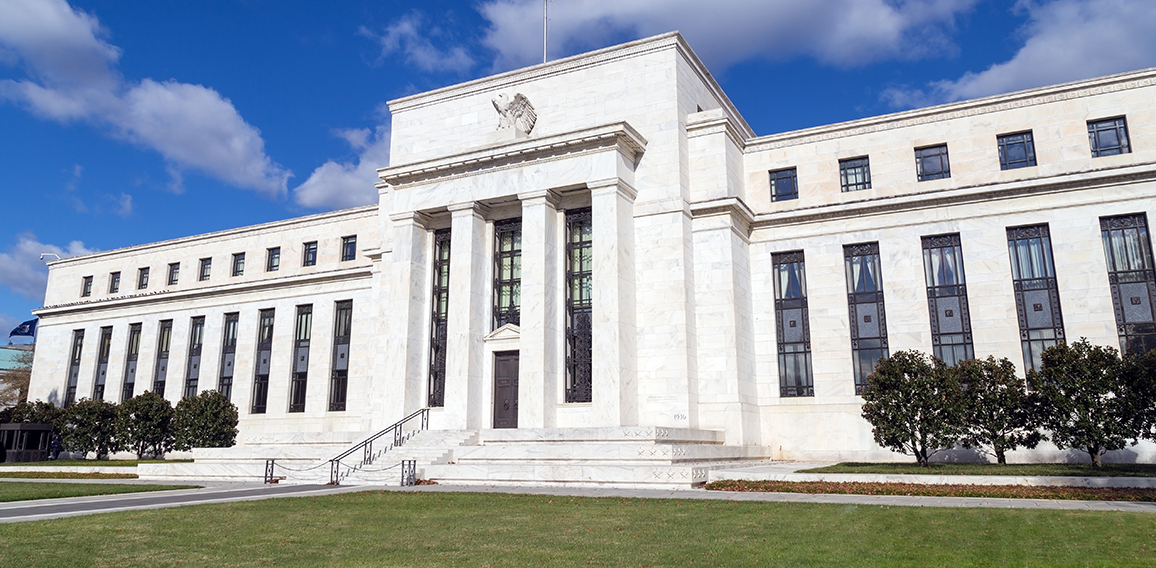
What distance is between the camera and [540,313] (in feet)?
108

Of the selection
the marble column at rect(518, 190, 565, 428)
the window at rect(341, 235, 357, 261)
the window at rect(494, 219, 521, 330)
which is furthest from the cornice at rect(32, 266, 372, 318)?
the marble column at rect(518, 190, 565, 428)

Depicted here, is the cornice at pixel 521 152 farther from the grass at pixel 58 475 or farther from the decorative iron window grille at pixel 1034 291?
the grass at pixel 58 475

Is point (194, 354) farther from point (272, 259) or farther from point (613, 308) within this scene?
point (613, 308)

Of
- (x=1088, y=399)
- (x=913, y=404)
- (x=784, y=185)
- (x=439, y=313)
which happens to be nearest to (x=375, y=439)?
(x=439, y=313)

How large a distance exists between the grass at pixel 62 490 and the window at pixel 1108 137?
119ft

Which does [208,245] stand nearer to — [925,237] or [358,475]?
[358,475]

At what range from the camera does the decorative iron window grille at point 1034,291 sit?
3109 centimetres

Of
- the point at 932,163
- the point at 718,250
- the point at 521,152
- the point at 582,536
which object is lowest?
the point at 582,536

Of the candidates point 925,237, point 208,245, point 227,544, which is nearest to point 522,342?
point 925,237

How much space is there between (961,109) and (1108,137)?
5.67m

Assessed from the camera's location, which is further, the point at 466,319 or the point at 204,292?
the point at 204,292

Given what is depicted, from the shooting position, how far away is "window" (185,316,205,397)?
5131cm

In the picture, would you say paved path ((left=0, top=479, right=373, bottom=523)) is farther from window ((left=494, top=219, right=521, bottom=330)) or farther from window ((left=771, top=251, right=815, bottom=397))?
window ((left=771, top=251, right=815, bottom=397))

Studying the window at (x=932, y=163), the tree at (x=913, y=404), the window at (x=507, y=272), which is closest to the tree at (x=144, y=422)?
the window at (x=507, y=272)
